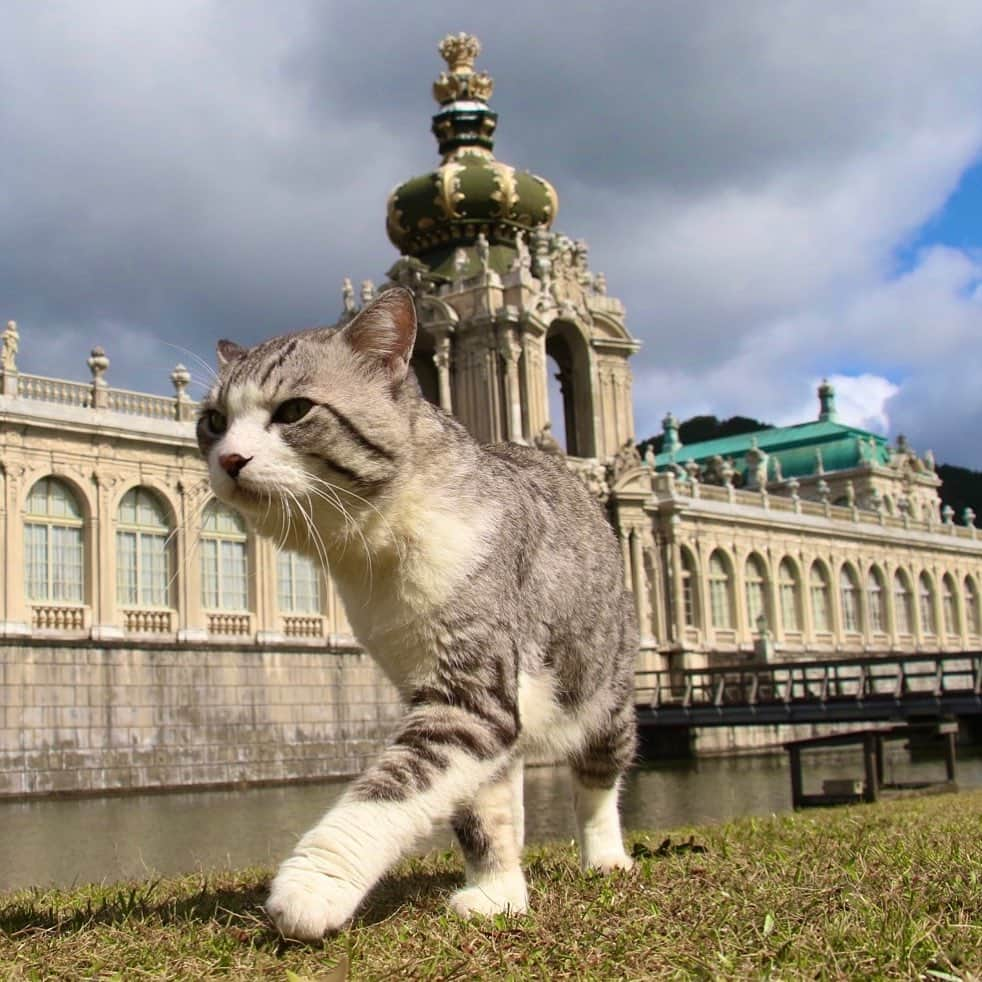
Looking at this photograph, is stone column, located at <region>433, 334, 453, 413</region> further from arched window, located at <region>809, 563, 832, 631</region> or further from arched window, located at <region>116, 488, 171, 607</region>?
arched window, located at <region>809, 563, 832, 631</region>

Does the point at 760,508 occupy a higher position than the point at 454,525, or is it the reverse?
the point at 760,508

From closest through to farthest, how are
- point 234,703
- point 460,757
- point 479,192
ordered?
1. point 460,757
2. point 234,703
3. point 479,192

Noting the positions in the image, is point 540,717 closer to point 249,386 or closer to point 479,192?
point 249,386

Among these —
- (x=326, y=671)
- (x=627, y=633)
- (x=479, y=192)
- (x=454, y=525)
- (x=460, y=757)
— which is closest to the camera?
(x=460, y=757)

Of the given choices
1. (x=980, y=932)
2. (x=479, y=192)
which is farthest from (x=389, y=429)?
(x=479, y=192)

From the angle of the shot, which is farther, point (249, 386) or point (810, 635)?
point (810, 635)

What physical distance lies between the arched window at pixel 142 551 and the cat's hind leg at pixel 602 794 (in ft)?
93.1

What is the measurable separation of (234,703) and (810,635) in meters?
31.0

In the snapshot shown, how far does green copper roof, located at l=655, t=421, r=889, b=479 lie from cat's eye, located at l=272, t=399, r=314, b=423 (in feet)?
245

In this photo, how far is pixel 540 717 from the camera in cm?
529

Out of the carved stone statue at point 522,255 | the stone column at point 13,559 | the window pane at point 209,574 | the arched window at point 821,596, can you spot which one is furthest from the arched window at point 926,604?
the stone column at point 13,559

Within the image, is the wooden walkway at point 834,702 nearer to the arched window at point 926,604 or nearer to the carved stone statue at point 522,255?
the carved stone statue at point 522,255

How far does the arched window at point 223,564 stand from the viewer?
1394 inches

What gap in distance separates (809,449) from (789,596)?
2723 centimetres
